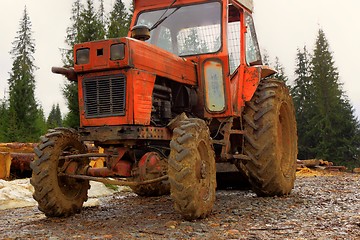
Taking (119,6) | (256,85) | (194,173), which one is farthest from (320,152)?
(194,173)

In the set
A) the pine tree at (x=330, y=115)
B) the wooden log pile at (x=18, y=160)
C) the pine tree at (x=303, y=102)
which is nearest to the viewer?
the wooden log pile at (x=18, y=160)

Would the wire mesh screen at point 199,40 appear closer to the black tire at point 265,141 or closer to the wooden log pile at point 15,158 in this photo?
the black tire at point 265,141

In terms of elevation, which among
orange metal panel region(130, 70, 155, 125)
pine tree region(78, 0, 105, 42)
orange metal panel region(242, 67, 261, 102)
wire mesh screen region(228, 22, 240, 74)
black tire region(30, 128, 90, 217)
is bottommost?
black tire region(30, 128, 90, 217)

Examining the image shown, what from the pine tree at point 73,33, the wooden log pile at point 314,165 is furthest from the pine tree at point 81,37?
the wooden log pile at point 314,165

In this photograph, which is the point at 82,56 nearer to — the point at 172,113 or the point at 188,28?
the point at 172,113

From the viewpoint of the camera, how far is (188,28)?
746 centimetres

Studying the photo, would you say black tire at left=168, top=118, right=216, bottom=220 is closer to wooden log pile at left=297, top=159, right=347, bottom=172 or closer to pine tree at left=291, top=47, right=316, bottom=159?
wooden log pile at left=297, top=159, right=347, bottom=172

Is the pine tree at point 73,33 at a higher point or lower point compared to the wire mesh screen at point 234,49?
higher

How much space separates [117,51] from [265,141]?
109 inches

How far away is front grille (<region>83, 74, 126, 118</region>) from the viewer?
5730 mm

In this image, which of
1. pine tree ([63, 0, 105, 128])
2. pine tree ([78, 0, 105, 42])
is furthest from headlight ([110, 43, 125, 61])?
pine tree ([78, 0, 105, 42])

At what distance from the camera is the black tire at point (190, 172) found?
203 inches

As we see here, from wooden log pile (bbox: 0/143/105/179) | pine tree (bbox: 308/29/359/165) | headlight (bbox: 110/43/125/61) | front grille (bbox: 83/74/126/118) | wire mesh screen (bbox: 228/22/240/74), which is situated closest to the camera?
headlight (bbox: 110/43/125/61)

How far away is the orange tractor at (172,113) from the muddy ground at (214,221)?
324mm
